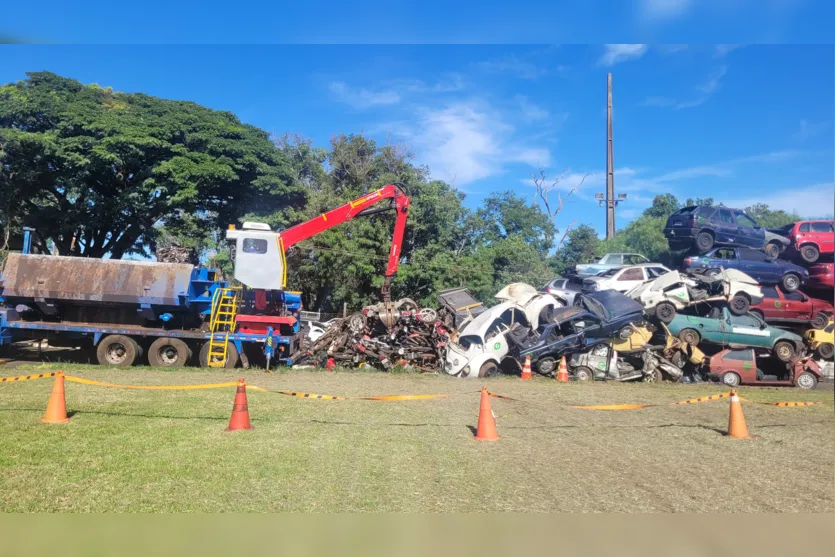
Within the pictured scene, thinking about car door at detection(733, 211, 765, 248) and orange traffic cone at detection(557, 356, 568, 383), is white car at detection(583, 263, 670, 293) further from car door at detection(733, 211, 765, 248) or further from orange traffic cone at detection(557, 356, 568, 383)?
car door at detection(733, 211, 765, 248)

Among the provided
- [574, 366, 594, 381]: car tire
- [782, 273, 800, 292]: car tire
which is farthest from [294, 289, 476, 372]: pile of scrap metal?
[782, 273, 800, 292]: car tire

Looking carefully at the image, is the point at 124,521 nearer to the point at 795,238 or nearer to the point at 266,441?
the point at 266,441

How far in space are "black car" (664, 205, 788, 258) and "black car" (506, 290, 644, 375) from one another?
7.96 metres

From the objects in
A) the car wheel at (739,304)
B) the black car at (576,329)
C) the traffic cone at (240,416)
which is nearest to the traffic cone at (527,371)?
the black car at (576,329)

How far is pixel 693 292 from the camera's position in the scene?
11133mm

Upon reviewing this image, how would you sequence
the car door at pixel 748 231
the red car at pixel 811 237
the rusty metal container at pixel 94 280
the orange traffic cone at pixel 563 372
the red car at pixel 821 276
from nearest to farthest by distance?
the red car at pixel 811 237 → the red car at pixel 821 276 → the car door at pixel 748 231 → the rusty metal container at pixel 94 280 → the orange traffic cone at pixel 563 372

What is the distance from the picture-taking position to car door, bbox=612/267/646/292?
1281 centimetres

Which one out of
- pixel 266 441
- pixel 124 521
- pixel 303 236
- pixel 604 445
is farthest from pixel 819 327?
pixel 303 236

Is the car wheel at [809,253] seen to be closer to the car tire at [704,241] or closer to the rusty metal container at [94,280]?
the car tire at [704,241]

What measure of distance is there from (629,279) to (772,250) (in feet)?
22.9

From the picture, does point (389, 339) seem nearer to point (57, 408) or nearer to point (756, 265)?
point (57, 408)

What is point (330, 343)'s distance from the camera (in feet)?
58.7

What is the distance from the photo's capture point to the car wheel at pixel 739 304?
939cm

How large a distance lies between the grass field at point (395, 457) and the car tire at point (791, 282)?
2038 millimetres
